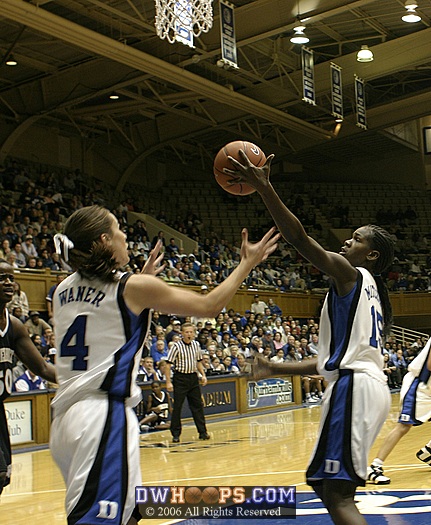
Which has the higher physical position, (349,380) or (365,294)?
(365,294)

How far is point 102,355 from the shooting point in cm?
304

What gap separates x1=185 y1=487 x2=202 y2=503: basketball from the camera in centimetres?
447

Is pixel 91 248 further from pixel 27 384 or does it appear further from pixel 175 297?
pixel 27 384

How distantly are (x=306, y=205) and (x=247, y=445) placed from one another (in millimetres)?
23579

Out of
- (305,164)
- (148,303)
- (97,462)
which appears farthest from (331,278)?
(305,164)

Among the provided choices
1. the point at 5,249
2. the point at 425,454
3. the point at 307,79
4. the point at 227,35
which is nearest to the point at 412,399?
the point at 425,454

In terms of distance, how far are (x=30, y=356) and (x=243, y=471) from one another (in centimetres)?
476

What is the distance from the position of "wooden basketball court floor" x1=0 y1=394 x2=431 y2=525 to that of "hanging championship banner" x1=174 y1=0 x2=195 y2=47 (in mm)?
6368

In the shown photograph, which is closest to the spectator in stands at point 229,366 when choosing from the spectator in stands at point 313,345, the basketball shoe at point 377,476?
the spectator in stands at point 313,345

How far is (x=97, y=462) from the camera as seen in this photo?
9.60 feet

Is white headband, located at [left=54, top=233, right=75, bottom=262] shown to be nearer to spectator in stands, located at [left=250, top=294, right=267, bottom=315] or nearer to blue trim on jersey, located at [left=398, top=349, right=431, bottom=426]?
blue trim on jersey, located at [left=398, top=349, right=431, bottom=426]

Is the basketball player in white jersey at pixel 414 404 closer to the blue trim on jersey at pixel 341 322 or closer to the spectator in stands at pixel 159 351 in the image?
the blue trim on jersey at pixel 341 322

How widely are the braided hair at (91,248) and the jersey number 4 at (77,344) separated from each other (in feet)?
0.62

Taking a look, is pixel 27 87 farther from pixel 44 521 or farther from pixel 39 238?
pixel 44 521
